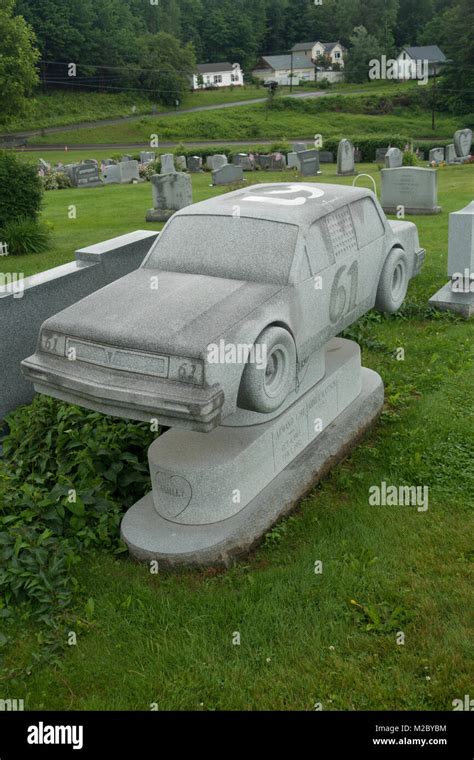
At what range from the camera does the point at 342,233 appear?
6.34m

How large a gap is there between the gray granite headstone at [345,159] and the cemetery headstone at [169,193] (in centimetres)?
932

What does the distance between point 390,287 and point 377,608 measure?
10.8 ft

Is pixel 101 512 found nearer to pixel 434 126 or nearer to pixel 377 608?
pixel 377 608

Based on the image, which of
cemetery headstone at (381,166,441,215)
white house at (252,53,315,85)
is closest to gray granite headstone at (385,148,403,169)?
cemetery headstone at (381,166,441,215)

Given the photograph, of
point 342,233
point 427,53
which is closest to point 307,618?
point 342,233

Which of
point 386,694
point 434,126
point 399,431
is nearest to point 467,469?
point 399,431

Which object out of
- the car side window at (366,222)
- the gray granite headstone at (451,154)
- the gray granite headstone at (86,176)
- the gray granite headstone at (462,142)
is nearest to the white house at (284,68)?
the gray granite headstone at (462,142)

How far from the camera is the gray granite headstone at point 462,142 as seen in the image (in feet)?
91.2

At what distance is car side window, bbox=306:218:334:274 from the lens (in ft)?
19.4

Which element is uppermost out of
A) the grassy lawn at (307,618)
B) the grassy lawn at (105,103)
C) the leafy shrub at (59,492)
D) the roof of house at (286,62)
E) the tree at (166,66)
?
the roof of house at (286,62)

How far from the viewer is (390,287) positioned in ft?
23.2

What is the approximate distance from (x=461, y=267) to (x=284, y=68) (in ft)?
255

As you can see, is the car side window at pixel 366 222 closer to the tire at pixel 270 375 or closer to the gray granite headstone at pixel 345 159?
the tire at pixel 270 375

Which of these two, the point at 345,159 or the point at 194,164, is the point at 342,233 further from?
the point at 194,164
